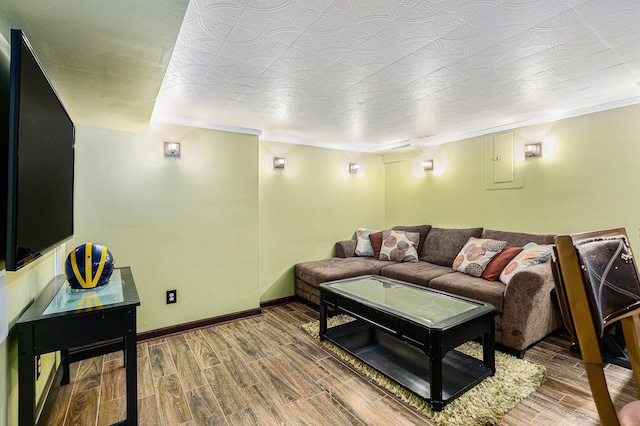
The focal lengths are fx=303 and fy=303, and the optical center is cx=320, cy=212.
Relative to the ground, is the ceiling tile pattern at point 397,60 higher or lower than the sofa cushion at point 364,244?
higher

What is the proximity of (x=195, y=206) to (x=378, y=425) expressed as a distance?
2.59 metres

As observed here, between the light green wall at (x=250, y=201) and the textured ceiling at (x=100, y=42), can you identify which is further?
the light green wall at (x=250, y=201)

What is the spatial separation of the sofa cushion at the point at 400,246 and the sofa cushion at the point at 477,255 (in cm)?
66

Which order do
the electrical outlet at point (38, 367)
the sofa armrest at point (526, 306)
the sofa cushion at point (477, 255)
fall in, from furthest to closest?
the sofa cushion at point (477, 255), the sofa armrest at point (526, 306), the electrical outlet at point (38, 367)

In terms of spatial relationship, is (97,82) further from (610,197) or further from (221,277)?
(610,197)

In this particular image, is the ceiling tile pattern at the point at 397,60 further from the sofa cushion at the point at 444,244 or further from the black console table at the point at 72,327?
the black console table at the point at 72,327

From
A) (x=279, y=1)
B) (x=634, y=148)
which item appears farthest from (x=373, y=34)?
(x=634, y=148)

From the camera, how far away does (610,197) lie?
2.84 m

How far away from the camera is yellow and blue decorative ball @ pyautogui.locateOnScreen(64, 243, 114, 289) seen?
6.00ft

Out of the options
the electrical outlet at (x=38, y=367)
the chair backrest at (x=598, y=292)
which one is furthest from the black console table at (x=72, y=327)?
the chair backrest at (x=598, y=292)

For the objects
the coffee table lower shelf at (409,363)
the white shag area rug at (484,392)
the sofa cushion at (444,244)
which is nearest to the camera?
the white shag area rug at (484,392)

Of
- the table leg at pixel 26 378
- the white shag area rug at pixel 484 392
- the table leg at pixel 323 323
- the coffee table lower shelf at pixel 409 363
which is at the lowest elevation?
the white shag area rug at pixel 484 392

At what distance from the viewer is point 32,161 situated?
3.95ft

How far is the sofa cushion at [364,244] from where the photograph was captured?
4441 mm
